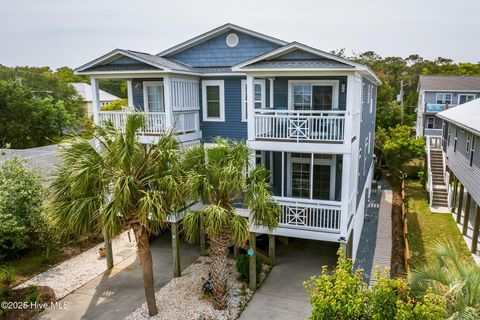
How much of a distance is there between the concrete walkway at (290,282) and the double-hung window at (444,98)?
1172 inches

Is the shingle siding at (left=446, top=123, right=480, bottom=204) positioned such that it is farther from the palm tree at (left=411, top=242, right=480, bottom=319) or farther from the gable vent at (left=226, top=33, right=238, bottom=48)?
the gable vent at (left=226, top=33, right=238, bottom=48)

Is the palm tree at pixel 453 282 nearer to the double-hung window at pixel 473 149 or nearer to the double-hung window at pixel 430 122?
the double-hung window at pixel 473 149

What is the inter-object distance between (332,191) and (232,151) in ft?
20.8

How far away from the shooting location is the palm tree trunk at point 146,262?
412 inches

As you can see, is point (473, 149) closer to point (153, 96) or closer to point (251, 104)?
point (251, 104)

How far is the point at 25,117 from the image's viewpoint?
32719mm

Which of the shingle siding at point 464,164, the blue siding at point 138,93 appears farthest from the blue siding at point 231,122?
the shingle siding at point 464,164

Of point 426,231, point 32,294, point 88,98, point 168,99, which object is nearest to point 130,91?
point 168,99

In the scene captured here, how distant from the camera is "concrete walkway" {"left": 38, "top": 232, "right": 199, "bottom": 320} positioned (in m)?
11.6

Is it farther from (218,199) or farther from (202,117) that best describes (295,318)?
(202,117)

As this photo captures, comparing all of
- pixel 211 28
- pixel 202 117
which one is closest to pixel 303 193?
pixel 202 117

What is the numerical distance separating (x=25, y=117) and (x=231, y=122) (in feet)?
83.2

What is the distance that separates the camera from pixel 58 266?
14.8 metres

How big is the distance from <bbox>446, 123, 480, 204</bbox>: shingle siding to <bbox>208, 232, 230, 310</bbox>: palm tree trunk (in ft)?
38.4
